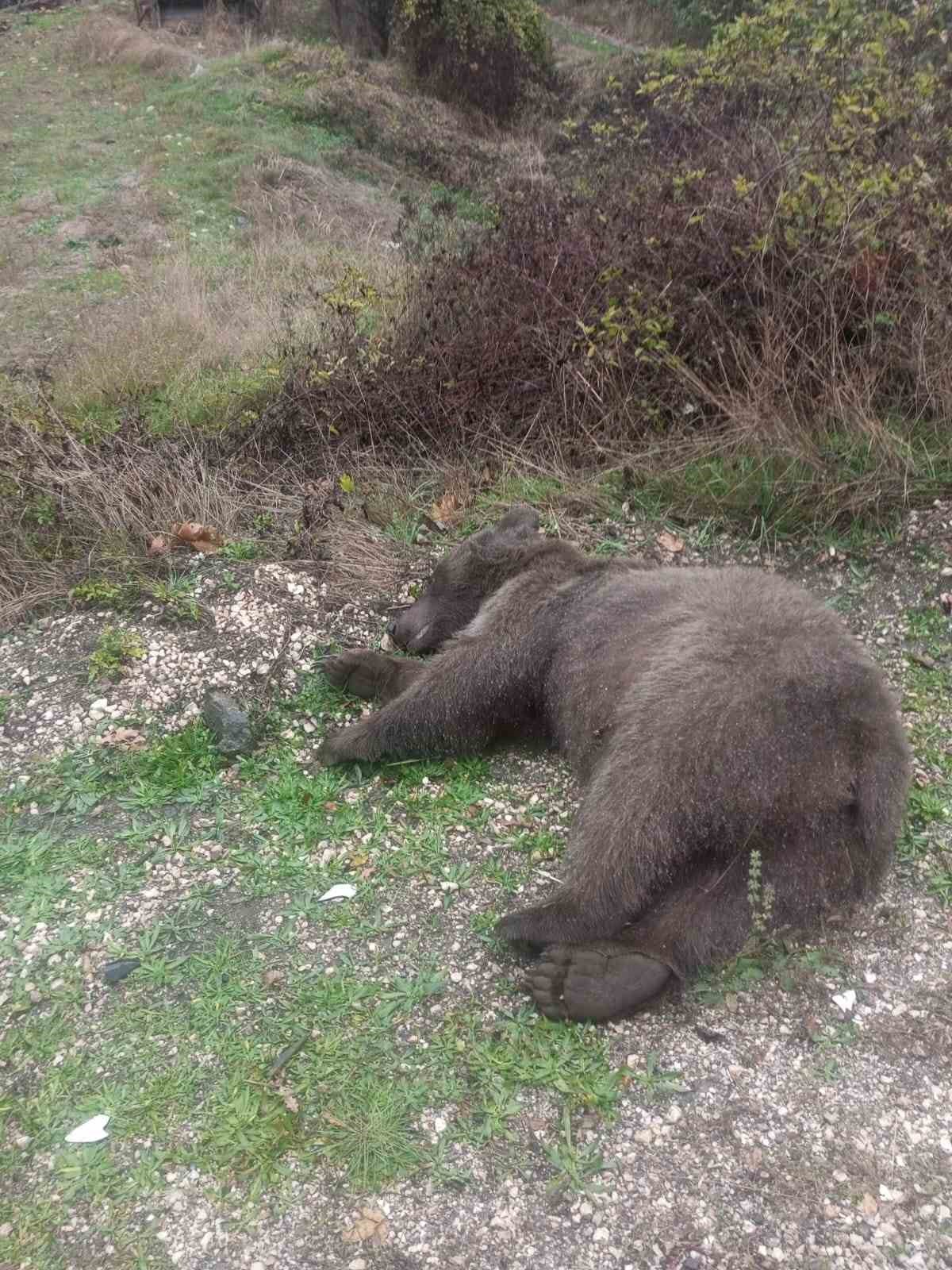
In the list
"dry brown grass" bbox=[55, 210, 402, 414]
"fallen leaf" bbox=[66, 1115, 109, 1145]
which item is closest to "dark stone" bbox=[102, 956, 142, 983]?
"fallen leaf" bbox=[66, 1115, 109, 1145]

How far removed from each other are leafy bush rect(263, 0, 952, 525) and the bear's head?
4.07 ft

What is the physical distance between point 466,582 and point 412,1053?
7.59 ft

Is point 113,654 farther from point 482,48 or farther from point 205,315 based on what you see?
point 482,48

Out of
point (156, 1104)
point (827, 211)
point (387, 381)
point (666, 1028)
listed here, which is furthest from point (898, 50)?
point (156, 1104)

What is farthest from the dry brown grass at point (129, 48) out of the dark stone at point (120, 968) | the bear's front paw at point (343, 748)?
the dark stone at point (120, 968)

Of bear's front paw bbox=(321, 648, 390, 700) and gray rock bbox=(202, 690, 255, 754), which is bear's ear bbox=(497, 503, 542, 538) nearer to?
bear's front paw bbox=(321, 648, 390, 700)

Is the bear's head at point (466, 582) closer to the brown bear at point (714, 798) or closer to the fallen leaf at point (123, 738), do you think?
the brown bear at point (714, 798)

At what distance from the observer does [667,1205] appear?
2.51 metres

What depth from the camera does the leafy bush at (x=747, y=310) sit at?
500 cm

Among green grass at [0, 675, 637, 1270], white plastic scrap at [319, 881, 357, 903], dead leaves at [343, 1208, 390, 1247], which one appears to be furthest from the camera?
white plastic scrap at [319, 881, 357, 903]

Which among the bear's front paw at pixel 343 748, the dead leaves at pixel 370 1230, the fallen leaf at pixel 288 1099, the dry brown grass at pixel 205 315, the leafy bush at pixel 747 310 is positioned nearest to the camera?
the dead leaves at pixel 370 1230

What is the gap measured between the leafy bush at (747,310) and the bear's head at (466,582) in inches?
48.8

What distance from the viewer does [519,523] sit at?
184 inches

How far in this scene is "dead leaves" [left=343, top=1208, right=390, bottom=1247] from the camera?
96.9 inches
